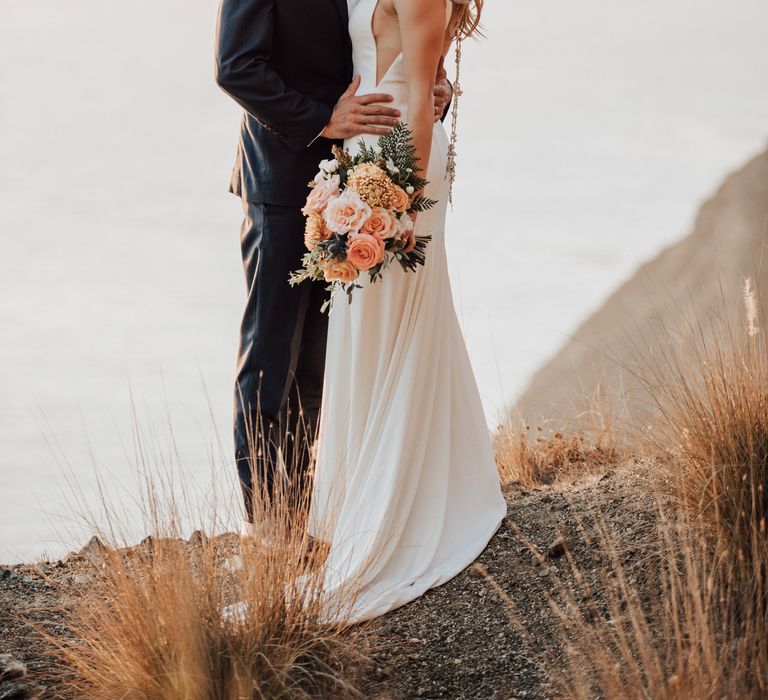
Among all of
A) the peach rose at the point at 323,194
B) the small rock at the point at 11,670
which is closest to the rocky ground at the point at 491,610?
the small rock at the point at 11,670

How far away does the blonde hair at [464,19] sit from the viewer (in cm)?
413

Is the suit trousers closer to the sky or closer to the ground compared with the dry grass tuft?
closer to the sky

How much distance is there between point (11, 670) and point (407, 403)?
1.82 meters

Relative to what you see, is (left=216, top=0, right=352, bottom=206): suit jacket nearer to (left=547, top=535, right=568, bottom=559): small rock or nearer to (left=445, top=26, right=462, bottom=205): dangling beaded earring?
(left=445, top=26, right=462, bottom=205): dangling beaded earring

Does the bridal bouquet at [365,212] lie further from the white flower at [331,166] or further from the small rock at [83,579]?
the small rock at [83,579]

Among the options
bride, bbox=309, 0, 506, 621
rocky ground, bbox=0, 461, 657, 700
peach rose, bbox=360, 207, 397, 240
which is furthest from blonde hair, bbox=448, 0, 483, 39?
rocky ground, bbox=0, 461, 657, 700

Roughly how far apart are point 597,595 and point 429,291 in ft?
4.71

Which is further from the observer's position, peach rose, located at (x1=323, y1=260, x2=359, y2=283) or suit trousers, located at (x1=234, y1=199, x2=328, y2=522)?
suit trousers, located at (x1=234, y1=199, x2=328, y2=522)

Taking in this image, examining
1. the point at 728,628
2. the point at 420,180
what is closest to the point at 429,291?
the point at 420,180

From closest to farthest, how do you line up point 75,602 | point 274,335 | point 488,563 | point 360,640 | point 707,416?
1. point 75,602
2. point 360,640
3. point 707,416
4. point 488,563
5. point 274,335

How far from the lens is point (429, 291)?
14.0 feet

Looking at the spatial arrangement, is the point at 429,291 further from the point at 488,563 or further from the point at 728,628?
Result: the point at 728,628

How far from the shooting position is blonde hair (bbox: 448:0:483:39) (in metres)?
4.13

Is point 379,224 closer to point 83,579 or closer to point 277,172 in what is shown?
point 277,172
